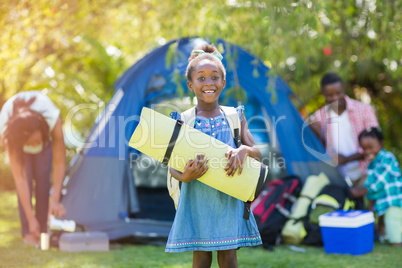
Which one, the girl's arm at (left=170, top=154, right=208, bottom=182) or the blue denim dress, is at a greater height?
the girl's arm at (left=170, top=154, right=208, bottom=182)

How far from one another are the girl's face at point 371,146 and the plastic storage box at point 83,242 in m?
2.28

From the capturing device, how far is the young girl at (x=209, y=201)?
2.29 metres

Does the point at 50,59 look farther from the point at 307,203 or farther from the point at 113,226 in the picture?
the point at 307,203

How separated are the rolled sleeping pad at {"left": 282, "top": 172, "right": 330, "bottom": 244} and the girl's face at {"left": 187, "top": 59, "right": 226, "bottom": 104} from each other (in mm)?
1929

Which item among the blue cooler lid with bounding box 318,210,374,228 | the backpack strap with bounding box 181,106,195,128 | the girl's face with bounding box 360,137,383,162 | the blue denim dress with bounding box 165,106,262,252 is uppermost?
the backpack strap with bounding box 181,106,195,128

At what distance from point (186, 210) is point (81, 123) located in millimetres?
5509

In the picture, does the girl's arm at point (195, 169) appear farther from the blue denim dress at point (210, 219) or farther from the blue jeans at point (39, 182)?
the blue jeans at point (39, 182)

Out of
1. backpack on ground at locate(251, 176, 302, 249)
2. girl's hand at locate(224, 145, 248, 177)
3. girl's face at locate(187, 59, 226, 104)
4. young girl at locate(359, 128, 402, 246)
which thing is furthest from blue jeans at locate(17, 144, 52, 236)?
young girl at locate(359, 128, 402, 246)

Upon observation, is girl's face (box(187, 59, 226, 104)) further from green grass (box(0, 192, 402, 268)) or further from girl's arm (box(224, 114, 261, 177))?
green grass (box(0, 192, 402, 268))

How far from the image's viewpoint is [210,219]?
232cm

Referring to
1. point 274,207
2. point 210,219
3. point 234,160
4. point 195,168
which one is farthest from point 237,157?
point 274,207

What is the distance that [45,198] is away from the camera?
4.19 m

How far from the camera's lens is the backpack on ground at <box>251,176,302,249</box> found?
154 inches

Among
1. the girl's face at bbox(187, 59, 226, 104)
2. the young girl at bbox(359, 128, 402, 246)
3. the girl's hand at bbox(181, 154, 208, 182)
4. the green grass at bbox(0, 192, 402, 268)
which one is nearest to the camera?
the girl's hand at bbox(181, 154, 208, 182)
